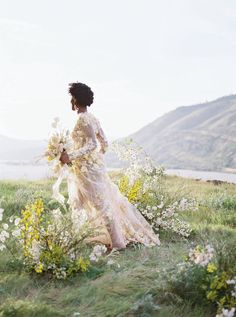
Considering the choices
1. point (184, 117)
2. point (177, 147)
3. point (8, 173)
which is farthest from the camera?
point (184, 117)

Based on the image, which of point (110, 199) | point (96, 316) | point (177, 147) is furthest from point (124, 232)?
point (177, 147)

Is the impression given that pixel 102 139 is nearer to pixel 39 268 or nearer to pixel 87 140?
pixel 87 140

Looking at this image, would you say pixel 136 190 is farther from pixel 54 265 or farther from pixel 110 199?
pixel 54 265

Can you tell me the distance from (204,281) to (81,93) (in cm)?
417

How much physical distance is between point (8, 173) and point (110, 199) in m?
9.66

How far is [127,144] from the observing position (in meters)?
11.8

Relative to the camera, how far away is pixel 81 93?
938 centimetres

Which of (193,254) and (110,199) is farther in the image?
(110,199)

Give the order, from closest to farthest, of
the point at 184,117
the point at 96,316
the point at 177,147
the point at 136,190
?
1. the point at 96,316
2. the point at 136,190
3. the point at 177,147
4. the point at 184,117

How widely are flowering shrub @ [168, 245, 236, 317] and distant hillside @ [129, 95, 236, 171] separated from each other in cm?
7731

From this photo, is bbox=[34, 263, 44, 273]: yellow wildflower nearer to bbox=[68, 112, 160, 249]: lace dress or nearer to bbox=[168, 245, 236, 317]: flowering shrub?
bbox=[168, 245, 236, 317]: flowering shrub

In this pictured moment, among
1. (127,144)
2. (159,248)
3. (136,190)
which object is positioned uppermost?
(127,144)

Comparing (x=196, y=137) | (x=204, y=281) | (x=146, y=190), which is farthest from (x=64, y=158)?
(x=196, y=137)

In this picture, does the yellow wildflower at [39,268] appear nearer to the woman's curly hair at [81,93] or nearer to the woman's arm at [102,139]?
the woman's arm at [102,139]
